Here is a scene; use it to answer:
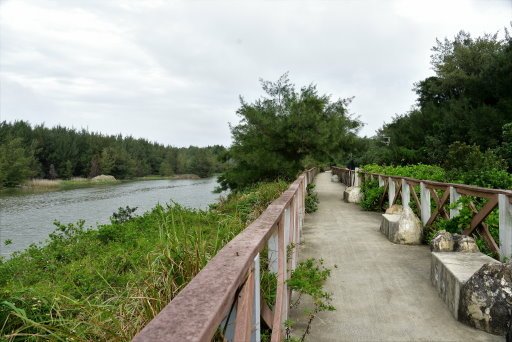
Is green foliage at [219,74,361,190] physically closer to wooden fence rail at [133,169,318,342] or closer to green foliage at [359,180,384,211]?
green foliage at [359,180,384,211]

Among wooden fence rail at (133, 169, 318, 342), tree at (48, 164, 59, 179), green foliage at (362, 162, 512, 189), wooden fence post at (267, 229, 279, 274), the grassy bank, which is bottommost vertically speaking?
tree at (48, 164, 59, 179)

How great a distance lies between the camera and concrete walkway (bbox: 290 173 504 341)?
11.0ft

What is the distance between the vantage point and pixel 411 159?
24.5 metres

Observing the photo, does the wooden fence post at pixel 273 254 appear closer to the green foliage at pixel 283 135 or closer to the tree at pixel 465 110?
the green foliage at pixel 283 135

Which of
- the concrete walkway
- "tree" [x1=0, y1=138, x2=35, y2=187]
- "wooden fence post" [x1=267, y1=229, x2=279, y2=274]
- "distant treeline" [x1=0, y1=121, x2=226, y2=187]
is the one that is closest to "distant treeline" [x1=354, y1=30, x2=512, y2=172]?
the concrete walkway

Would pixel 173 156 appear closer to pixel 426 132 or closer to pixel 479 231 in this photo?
pixel 426 132

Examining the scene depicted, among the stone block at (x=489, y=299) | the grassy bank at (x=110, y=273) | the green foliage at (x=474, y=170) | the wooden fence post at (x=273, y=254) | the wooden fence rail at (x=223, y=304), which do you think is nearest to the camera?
the wooden fence rail at (x=223, y=304)

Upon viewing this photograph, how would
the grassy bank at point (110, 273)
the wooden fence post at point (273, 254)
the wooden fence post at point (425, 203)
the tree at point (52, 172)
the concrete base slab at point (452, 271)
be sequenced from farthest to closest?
the tree at point (52, 172)
the wooden fence post at point (425, 203)
the concrete base slab at point (452, 271)
the wooden fence post at point (273, 254)
the grassy bank at point (110, 273)

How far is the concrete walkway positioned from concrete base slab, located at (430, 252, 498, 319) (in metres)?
0.09

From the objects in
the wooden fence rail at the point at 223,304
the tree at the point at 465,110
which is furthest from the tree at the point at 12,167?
the wooden fence rail at the point at 223,304

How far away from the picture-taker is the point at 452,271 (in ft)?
12.7

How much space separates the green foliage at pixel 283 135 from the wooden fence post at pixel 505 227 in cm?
1264

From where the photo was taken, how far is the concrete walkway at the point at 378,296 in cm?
335

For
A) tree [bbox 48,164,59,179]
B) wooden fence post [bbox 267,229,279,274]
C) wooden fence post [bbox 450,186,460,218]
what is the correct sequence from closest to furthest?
1. wooden fence post [bbox 267,229,279,274]
2. wooden fence post [bbox 450,186,460,218]
3. tree [bbox 48,164,59,179]
